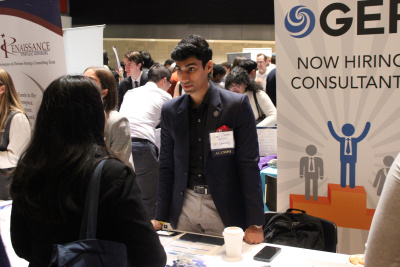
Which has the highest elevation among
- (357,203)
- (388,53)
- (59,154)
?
(388,53)

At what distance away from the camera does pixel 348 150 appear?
2.48 metres

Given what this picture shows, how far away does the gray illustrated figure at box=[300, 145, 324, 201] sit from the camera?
100 inches

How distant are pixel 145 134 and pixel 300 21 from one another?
1.80 meters

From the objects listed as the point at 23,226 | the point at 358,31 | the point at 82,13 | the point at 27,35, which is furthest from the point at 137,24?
the point at 23,226

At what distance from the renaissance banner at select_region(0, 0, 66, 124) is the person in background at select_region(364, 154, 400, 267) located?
2.91 metres

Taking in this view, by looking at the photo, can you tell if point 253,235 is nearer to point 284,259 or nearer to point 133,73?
point 284,259

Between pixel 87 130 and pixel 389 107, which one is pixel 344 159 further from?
pixel 87 130

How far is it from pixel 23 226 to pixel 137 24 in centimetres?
1047

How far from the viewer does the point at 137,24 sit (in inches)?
436

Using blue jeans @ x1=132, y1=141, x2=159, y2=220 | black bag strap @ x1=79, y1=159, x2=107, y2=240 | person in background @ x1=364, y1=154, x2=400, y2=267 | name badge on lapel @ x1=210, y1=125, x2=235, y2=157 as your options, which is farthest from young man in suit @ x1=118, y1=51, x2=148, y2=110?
person in background @ x1=364, y1=154, x2=400, y2=267

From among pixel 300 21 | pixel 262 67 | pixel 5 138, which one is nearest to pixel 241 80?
pixel 300 21

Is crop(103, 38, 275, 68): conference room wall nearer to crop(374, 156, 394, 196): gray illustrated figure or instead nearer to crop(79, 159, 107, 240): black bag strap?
crop(374, 156, 394, 196): gray illustrated figure

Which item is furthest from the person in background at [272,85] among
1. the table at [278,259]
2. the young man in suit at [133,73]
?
the table at [278,259]

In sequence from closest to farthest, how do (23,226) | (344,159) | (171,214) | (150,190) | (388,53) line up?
1. (23,226)
2. (171,214)
3. (388,53)
4. (344,159)
5. (150,190)
